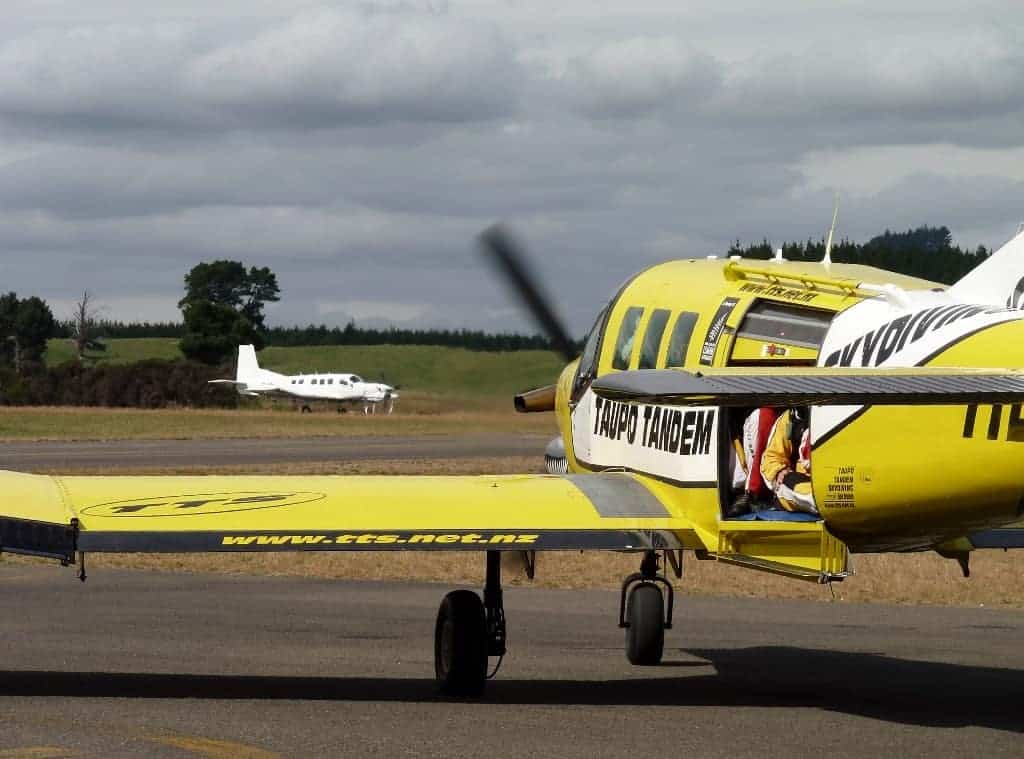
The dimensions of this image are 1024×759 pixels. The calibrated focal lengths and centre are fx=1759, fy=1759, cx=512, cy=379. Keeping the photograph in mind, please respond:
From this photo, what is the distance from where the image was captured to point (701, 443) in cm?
1224

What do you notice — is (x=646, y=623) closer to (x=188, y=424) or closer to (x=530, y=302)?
(x=530, y=302)

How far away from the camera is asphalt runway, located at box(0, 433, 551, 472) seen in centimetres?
4553

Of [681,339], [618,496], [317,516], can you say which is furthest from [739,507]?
[317,516]

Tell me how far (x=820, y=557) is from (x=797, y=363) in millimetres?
1457

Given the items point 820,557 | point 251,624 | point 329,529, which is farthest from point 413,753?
point 251,624

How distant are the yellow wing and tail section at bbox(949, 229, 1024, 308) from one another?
2514 mm

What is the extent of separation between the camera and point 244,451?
172 feet

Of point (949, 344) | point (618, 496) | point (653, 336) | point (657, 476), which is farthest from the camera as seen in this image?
point (653, 336)

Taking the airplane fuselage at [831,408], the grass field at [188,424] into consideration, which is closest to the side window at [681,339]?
the airplane fuselage at [831,408]

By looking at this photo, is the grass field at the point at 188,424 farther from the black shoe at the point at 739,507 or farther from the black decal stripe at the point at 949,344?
the black decal stripe at the point at 949,344

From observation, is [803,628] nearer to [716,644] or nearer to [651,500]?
[716,644]

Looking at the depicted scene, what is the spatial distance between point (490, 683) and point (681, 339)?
116 inches

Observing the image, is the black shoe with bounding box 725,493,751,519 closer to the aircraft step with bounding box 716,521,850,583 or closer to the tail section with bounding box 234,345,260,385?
the aircraft step with bounding box 716,521,850,583

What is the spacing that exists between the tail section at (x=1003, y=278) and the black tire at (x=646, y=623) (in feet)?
13.8
